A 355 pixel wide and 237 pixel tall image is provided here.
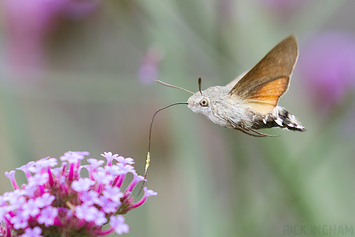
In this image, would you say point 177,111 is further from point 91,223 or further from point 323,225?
point 91,223

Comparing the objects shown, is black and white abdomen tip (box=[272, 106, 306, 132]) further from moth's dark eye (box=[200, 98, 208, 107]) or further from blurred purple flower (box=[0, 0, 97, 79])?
blurred purple flower (box=[0, 0, 97, 79])

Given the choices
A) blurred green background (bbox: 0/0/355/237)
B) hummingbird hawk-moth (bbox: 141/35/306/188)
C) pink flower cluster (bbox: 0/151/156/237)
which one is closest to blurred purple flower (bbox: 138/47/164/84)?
blurred green background (bbox: 0/0/355/237)

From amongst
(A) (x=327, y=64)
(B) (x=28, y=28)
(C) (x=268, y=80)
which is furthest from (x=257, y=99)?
(B) (x=28, y=28)

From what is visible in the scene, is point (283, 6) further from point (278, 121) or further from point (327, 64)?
point (278, 121)

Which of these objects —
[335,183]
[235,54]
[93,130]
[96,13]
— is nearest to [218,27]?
[235,54]

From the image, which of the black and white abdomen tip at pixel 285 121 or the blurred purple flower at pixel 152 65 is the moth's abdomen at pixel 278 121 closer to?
the black and white abdomen tip at pixel 285 121

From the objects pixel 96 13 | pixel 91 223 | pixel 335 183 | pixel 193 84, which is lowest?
pixel 91 223
